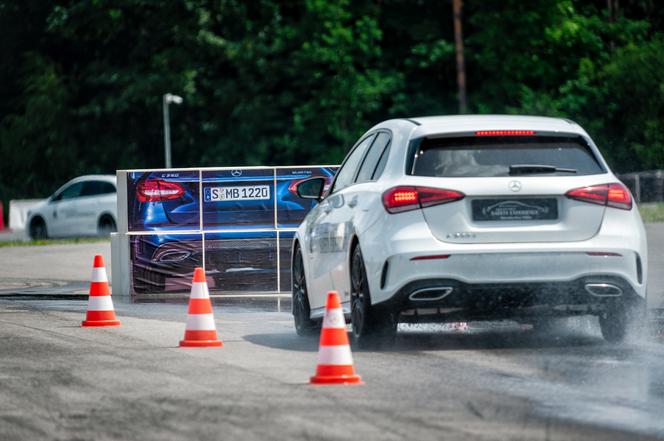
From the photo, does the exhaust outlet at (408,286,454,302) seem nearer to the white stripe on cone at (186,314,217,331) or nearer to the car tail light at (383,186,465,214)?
the car tail light at (383,186,465,214)

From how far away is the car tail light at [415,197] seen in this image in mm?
10484

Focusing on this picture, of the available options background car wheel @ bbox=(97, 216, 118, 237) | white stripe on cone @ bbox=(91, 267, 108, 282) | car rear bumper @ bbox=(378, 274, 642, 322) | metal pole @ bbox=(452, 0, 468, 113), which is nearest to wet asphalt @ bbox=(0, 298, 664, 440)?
car rear bumper @ bbox=(378, 274, 642, 322)

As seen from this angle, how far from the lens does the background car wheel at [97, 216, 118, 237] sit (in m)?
38.3

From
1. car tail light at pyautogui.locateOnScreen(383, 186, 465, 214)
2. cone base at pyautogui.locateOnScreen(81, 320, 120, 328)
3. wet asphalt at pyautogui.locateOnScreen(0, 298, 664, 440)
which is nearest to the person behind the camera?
wet asphalt at pyautogui.locateOnScreen(0, 298, 664, 440)

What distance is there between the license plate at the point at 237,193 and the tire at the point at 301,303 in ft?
15.5

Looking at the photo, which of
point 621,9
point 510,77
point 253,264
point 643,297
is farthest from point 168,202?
point 621,9

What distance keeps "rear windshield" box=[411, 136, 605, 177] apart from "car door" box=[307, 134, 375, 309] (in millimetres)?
944

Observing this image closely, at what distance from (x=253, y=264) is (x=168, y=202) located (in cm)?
122

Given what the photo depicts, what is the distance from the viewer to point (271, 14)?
5988 cm

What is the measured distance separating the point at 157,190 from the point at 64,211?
21.9 metres

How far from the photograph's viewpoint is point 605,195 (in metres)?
10.7

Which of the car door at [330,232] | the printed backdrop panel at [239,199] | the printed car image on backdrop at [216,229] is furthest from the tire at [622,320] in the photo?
the printed backdrop panel at [239,199]

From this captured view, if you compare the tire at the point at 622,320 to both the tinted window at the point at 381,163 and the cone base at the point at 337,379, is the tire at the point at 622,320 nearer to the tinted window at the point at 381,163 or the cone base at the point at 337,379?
the tinted window at the point at 381,163

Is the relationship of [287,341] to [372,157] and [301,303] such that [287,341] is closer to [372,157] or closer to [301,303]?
[301,303]
